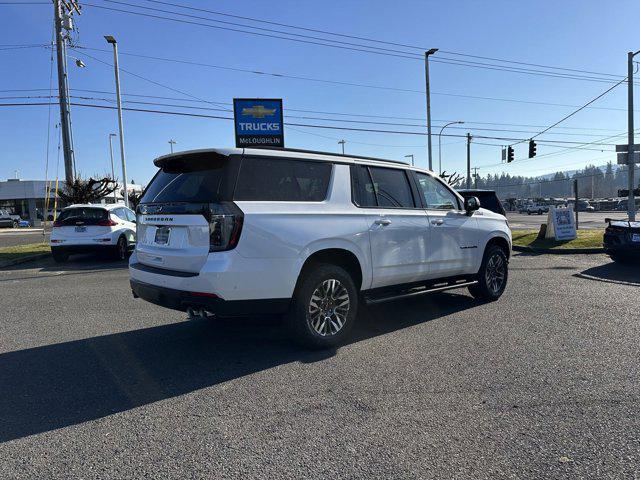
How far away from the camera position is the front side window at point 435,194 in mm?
6148

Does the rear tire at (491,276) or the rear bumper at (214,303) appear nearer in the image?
the rear bumper at (214,303)

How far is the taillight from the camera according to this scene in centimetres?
413

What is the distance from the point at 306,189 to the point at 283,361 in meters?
1.70

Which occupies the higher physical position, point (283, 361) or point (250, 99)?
point (250, 99)

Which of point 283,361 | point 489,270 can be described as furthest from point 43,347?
point 489,270

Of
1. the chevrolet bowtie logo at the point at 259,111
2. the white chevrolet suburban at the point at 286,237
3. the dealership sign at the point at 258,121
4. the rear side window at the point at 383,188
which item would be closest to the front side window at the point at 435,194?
the white chevrolet suburban at the point at 286,237

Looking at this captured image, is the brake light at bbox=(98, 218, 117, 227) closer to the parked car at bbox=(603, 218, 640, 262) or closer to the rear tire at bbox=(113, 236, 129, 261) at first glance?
the rear tire at bbox=(113, 236, 129, 261)

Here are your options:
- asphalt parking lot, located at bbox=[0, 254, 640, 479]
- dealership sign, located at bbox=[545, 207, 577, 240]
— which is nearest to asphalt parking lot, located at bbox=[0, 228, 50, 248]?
asphalt parking lot, located at bbox=[0, 254, 640, 479]

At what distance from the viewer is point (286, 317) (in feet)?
15.3

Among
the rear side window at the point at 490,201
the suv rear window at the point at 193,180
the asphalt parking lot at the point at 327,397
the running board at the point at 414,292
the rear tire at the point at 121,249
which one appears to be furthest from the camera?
the rear tire at the point at 121,249

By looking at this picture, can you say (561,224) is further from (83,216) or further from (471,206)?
(83,216)

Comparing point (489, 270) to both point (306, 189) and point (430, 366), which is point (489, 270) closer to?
point (430, 366)

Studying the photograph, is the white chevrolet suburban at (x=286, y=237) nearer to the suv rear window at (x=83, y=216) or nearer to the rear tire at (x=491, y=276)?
the rear tire at (x=491, y=276)

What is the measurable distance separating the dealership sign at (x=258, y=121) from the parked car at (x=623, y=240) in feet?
36.0
